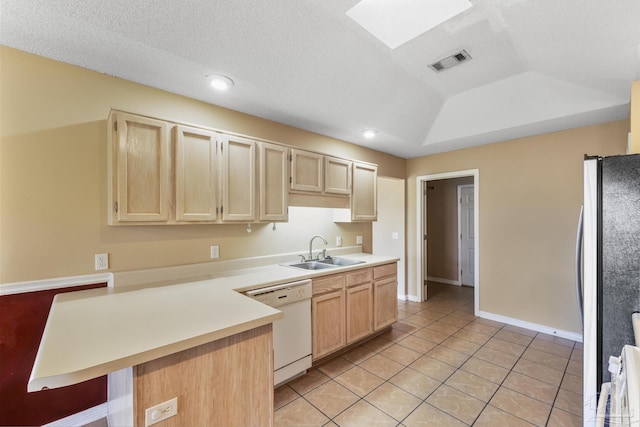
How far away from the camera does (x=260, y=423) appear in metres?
1.40

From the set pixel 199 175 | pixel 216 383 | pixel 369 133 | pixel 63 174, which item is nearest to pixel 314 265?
pixel 199 175

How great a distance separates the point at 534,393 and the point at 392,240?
291cm

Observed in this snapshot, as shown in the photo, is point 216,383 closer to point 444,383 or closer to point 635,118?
point 444,383

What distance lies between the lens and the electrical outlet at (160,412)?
1.11 m

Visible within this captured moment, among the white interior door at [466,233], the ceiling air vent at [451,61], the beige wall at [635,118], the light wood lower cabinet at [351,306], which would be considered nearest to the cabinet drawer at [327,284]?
the light wood lower cabinet at [351,306]

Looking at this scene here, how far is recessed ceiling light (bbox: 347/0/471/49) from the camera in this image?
184cm

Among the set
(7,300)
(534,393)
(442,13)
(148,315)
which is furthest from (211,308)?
(534,393)

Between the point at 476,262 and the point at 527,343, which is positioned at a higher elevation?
the point at 476,262

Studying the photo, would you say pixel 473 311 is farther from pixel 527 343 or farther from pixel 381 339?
pixel 381 339

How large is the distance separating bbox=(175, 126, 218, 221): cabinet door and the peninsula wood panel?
1.18 meters

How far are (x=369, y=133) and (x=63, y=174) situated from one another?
296 cm

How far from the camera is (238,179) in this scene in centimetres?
240

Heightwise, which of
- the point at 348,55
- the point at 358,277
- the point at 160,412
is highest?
the point at 348,55

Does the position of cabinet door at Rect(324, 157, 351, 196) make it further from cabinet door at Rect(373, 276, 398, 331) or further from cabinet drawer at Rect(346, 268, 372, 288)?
cabinet door at Rect(373, 276, 398, 331)
